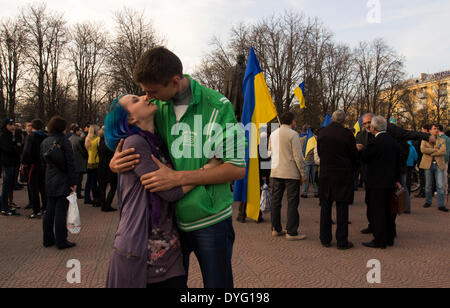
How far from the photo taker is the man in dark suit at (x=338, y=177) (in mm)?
5406

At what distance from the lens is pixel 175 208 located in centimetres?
179

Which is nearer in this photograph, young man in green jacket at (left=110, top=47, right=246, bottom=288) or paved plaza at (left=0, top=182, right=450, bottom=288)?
young man in green jacket at (left=110, top=47, right=246, bottom=288)

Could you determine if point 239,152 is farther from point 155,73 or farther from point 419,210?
point 419,210

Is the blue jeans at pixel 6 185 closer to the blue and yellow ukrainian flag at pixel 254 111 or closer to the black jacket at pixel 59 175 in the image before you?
the black jacket at pixel 59 175

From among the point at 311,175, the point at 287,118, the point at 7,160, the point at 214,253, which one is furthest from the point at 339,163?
the point at 7,160

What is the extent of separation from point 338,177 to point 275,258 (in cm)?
166

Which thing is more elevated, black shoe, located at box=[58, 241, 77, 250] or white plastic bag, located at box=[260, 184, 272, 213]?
white plastic bag, located at box=[260, 184, 272, 213]

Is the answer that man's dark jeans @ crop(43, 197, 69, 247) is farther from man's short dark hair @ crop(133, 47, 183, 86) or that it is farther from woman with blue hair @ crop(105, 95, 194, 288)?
man's short dark hair @ crop(133, 47, 183, 86)

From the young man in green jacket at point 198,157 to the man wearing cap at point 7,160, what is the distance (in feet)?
24.6

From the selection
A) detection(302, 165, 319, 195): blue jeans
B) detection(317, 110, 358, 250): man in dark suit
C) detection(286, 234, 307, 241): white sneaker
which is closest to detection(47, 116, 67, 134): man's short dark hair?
detection(286, 234, 307, 241): white sneaker

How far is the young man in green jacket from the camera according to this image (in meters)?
1.70

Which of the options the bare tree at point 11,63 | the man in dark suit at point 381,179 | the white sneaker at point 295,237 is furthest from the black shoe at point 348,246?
the bare tree at point 11,63

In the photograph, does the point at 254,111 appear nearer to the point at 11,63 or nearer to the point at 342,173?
the point at 342,173
